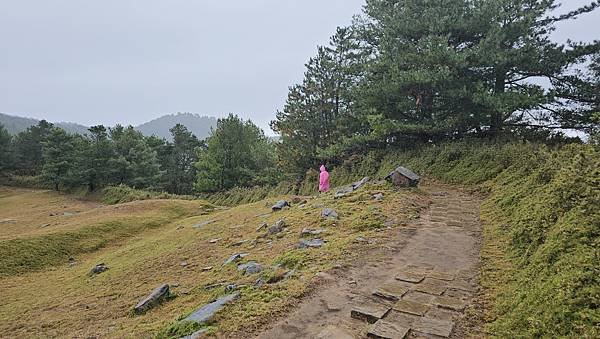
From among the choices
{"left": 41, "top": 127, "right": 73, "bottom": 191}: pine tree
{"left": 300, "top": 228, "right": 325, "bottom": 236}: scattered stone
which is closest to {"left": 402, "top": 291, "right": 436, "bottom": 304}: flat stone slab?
{"left": 300, "top": 228, "right": 325, "bottom": 236}: scattered stone

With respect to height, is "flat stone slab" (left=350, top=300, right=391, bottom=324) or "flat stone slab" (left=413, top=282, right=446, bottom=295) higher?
"flat stone slab" (left=413, top=282, right=446, bottom=295)

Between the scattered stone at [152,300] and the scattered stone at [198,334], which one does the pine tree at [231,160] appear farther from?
the scattered stone at [198,334]

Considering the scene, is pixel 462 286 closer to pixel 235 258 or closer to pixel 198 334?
pixel 198 334

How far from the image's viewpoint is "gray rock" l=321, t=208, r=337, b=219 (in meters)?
9.91

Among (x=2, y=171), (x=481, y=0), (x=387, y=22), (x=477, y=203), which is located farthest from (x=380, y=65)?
(x=2, y=171)

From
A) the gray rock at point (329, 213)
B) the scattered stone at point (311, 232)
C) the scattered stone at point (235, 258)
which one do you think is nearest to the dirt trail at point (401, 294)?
the scattered stone at point (311, 232)

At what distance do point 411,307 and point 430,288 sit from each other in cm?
74

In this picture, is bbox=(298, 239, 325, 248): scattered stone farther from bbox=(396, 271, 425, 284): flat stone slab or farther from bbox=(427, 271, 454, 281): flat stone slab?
bbox=(427, 271, 454, 281): flat stone slab

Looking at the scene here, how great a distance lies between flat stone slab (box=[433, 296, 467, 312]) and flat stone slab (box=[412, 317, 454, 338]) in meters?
0.43

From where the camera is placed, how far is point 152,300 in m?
6.94

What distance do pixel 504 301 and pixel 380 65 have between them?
1574 cm

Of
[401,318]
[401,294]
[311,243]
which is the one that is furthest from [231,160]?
[401,318]

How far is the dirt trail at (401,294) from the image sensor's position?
4406 mm

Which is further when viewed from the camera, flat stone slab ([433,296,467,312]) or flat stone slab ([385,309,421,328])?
flat stone slab ([433,296,467,312])
